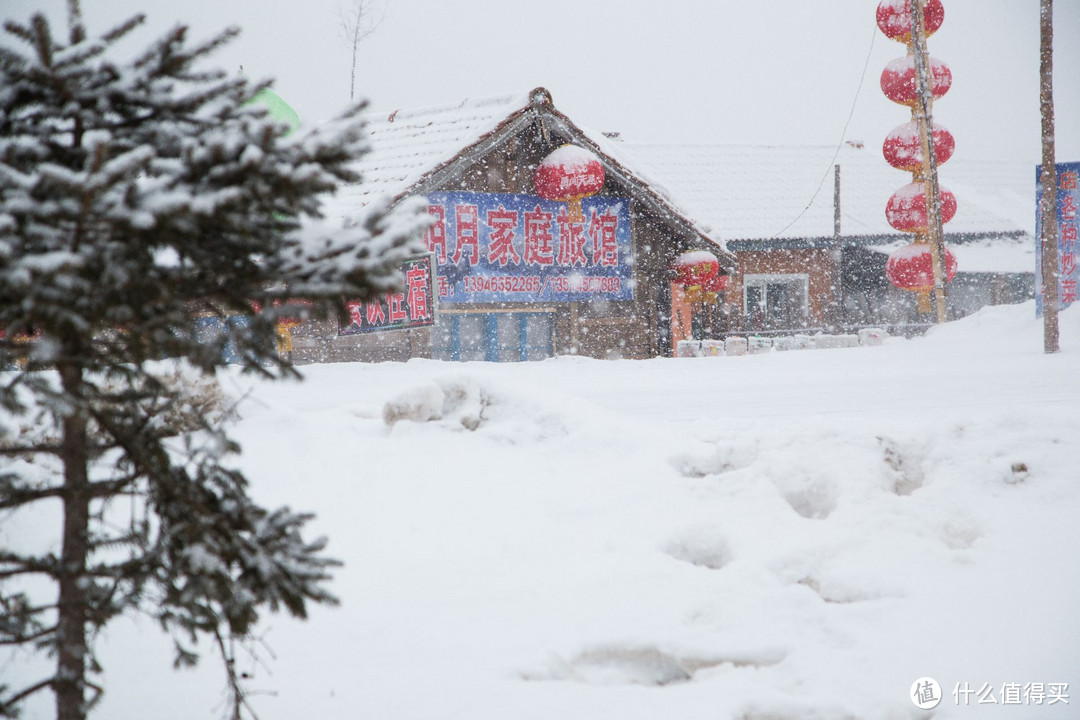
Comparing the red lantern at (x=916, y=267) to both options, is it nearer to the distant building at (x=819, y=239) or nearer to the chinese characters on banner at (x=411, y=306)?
the distant building at (x=819, y=239)

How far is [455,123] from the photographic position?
16438 millimetres

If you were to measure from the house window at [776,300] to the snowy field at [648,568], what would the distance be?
20105 mm

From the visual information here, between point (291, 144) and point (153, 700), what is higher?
point (291, 144)

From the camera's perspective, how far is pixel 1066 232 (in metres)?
13.6

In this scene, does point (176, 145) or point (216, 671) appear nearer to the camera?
point (176, 145)

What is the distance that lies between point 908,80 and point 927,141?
4.03 feet

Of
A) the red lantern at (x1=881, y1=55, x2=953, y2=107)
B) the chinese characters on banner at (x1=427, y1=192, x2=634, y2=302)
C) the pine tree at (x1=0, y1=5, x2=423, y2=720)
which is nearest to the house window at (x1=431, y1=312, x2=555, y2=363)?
the chinese characters on banner at (x1=427, y1=192, x2=634, y2=302)

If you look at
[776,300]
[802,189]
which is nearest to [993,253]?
[802,189]

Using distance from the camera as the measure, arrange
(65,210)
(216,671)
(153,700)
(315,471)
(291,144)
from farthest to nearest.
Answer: (315,471) → (216,671) → (153,700) → (291,144) → (65,210)

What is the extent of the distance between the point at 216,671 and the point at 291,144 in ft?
7.81

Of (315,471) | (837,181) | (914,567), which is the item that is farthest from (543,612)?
(837,181)

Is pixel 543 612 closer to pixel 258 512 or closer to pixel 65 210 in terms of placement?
pixel 258 512

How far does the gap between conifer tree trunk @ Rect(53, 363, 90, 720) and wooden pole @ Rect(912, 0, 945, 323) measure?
1678 cm

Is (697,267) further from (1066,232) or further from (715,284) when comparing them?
(1066,232)
